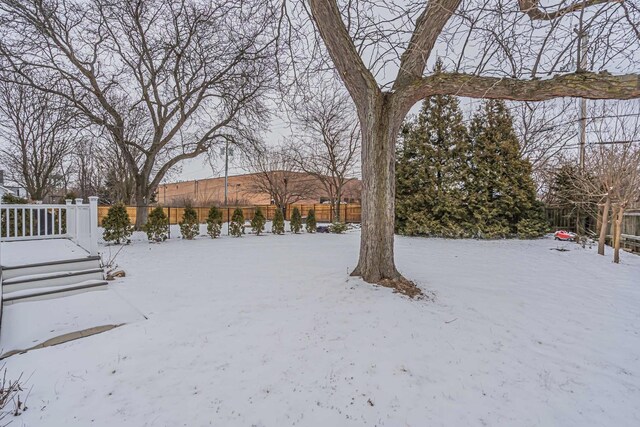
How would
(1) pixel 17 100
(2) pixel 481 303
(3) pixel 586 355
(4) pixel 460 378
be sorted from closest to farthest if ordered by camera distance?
(4) pixel 460 378
(3) pixel 586 355
(2) pixel 481 303
(1) pixel 17 100

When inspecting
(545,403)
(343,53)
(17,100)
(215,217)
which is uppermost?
(17,100)

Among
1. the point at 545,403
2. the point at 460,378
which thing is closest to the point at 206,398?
the point at 460,378

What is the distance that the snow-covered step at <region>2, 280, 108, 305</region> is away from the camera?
12.6ft

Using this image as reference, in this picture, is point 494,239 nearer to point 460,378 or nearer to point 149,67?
point 460,378

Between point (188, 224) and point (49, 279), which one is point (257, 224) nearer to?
point (188, 224)

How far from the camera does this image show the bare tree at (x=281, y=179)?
59.6 feet

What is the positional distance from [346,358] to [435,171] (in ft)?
33.7

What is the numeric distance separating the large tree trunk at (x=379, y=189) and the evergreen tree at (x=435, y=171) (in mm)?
7612

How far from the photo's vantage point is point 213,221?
1135 cm

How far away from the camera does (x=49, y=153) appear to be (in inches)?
616

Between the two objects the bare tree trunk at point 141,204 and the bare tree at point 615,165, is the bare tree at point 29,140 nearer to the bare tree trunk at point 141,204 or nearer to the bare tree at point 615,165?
the bare tree trunk at point 141,204

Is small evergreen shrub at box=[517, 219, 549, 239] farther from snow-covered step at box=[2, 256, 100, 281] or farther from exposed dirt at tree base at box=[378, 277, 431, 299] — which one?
snow-covered step at box=[2, 256, 100, 281]

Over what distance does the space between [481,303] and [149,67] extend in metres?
12.4

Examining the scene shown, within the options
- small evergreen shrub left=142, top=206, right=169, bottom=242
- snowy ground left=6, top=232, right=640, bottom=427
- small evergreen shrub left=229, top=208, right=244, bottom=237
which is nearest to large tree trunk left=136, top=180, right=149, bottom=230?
small evergreen shrub left=142, top=206, right=169, bottom=242
